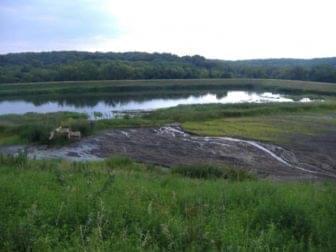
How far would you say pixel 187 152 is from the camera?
2862 cm

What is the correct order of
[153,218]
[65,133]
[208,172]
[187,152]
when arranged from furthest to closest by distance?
[65,133], [187,152], [208,172], [153,218]

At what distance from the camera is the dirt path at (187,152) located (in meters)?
24.3

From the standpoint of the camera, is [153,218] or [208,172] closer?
[153,218]

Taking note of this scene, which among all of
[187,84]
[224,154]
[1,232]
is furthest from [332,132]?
[187,84]

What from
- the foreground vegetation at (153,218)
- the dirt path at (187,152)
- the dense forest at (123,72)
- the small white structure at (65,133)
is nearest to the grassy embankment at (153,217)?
the foreground vegetation at (153,218)

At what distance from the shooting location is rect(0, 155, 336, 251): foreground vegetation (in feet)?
18.5

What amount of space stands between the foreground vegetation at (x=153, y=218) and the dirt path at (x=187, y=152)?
545 inches

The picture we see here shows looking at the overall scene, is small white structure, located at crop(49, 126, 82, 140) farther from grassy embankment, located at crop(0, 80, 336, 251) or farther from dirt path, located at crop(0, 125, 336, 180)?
grassy embankment, located at crop(0, 80, 336, 251)

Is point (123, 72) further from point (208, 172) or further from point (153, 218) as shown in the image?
point (153, 218)

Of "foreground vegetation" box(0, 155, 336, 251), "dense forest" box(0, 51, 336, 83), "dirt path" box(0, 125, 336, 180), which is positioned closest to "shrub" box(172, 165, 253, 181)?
"dirt path" box(0, 125, 336, 180)

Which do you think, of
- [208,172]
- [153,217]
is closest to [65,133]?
[208,172]

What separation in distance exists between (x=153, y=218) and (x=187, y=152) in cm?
2202

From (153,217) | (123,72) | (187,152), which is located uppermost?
(123,72)

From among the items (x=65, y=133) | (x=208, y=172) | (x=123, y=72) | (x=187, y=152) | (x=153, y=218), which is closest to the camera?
(x=153, y=218)
